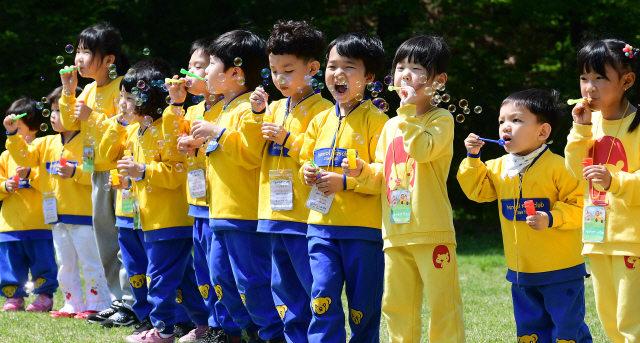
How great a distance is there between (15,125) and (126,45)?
5522 mm

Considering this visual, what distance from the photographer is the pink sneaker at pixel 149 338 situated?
15.5 feet

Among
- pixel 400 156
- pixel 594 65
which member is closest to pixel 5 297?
pixel 400 156

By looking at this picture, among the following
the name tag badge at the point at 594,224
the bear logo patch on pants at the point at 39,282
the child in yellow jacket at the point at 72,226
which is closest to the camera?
the name tag badge at the point at 594,224

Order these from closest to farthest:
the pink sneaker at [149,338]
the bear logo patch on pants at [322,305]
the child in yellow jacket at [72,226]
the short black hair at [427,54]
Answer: the short black hair at [427,54]
the bear logo patch on pants at [322,305]
the pink sneaker at [149,338]
the child in yellow jacket at [72,226]

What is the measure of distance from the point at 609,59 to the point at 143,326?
3441 mm

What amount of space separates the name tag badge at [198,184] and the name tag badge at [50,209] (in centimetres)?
202

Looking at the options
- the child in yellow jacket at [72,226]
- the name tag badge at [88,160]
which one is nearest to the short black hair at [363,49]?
the name tag badge at [88,160]

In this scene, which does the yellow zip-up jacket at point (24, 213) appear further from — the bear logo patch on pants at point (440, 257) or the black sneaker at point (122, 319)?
the bear logo patch on pants at point (440, 257)

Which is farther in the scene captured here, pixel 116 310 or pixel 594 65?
pixel 116 310

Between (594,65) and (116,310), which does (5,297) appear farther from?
(594,65)

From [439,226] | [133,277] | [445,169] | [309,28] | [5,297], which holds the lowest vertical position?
[5,297]

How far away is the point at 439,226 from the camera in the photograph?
10.9ft

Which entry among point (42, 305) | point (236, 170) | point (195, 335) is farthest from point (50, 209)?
point (236, 170)

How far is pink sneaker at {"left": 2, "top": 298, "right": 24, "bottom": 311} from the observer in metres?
6.33
